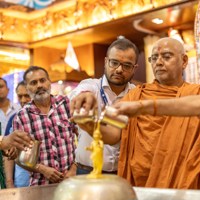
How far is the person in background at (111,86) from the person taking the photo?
6.38 ft

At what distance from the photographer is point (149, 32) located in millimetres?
5477

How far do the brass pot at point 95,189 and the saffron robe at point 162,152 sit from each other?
0.60m

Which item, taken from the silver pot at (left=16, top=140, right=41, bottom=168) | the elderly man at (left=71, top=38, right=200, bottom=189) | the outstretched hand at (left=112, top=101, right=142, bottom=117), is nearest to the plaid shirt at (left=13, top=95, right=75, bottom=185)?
the elderly man at (left=71, top=38, right=200, bottom=189)

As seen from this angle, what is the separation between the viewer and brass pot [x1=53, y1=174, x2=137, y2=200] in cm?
93

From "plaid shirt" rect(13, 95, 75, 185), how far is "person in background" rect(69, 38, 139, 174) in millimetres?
428

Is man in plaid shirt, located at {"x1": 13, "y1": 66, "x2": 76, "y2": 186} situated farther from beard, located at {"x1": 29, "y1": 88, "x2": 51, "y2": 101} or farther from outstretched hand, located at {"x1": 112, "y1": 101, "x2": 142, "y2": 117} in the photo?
outstretched hand, located at {"x1": 112, "y1": 101, "x2": 142, "y2": 117}

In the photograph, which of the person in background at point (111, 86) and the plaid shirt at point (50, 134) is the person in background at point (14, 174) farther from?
the person in background at point (111, 86)

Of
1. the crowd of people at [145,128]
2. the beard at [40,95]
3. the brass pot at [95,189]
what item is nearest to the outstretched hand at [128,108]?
the crowd of people at [145,128]

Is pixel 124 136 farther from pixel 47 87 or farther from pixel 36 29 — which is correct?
pixel 36 29

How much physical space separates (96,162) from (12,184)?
2.00m

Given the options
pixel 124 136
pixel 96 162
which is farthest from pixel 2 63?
pixel 96 162

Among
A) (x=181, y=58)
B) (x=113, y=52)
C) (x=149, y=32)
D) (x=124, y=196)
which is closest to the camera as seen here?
(x=124, y=196)

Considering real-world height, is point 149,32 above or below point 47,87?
above

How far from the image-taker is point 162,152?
62.2 inches
